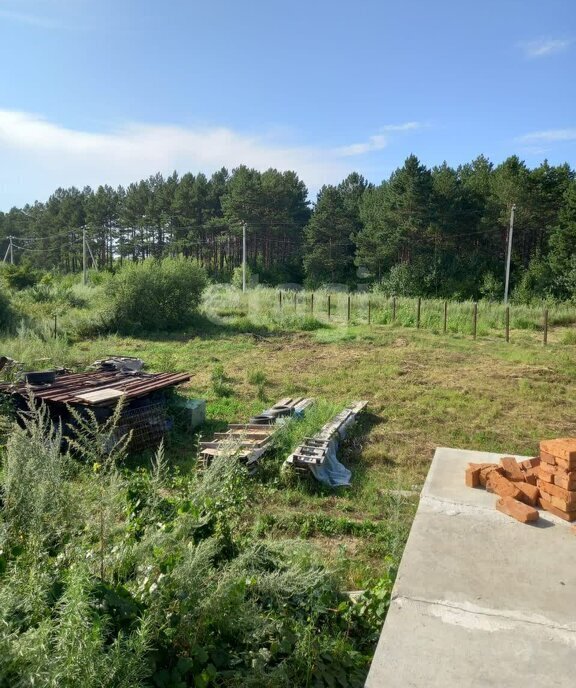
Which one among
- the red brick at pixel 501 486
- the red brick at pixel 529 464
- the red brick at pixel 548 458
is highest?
the red brick at pixel 548 458

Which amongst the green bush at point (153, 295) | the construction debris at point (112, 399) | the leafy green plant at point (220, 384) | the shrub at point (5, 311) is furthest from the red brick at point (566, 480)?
the shrub at point (5, 311)

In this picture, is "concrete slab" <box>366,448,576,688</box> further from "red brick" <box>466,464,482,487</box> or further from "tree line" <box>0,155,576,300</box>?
"tree line" <box>0,155,576,300</box>

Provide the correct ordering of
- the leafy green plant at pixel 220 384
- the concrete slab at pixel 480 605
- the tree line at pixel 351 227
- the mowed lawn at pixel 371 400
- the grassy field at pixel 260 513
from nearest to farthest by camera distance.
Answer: the concrete slab at pixel 480 605 → the grassy field at pixel 260 513 → the mowed lawn at pixel 371 400 → the leafy green plant at pixel 220 384 → the tree line at pixel 351 227

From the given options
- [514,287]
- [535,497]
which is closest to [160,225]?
[514,287]

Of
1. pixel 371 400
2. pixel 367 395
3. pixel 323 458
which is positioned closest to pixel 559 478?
pixel 323 458

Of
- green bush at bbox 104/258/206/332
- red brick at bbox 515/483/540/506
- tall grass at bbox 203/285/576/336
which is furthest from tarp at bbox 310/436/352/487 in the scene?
green bush at bbox 104/258/206/332

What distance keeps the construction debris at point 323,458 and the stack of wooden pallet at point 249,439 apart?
0.42m

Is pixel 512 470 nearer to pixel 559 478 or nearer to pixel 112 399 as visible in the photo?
pixel 559 478

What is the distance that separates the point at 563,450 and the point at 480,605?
1.01 meters

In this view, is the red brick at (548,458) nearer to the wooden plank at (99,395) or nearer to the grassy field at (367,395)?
the grassy field at (367,395)

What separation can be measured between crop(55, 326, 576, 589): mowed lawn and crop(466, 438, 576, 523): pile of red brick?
2.69ft

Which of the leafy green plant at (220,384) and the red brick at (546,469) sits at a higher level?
the red brick at (546,469)

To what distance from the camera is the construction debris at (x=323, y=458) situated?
17.7ft

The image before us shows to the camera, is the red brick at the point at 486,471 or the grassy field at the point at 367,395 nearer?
the red brick at the point at 486,471
